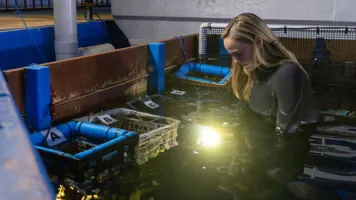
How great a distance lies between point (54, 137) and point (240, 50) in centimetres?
223

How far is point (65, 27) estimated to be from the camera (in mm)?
7125

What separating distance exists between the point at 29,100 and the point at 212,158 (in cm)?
218

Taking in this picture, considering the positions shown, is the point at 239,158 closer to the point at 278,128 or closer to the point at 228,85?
the point at 278,128

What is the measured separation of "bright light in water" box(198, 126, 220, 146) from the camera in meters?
4.36

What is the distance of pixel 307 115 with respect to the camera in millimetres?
4027

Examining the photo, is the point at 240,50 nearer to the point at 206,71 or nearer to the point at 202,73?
the point at 206,71

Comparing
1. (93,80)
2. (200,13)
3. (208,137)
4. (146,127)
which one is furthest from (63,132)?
(200,13)

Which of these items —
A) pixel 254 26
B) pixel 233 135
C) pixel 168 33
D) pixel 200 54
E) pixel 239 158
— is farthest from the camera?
pixel 168 33

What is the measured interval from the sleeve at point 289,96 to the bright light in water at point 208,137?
811mm

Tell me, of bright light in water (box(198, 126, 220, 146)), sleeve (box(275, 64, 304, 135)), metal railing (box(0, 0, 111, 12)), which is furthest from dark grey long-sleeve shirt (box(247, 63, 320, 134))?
metal railing (box(0, 0, 111, 12))

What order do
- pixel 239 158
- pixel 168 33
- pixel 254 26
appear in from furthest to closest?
1. pixel 168 33
2. pixel 239 158
3. pixel 254 26

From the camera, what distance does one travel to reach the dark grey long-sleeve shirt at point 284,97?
358 cm

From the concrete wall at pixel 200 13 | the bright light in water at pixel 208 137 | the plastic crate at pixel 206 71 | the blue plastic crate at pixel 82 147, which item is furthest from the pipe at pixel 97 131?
the concrete wall at pixel 200 13


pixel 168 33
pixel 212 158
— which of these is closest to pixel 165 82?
pixel 168 33
